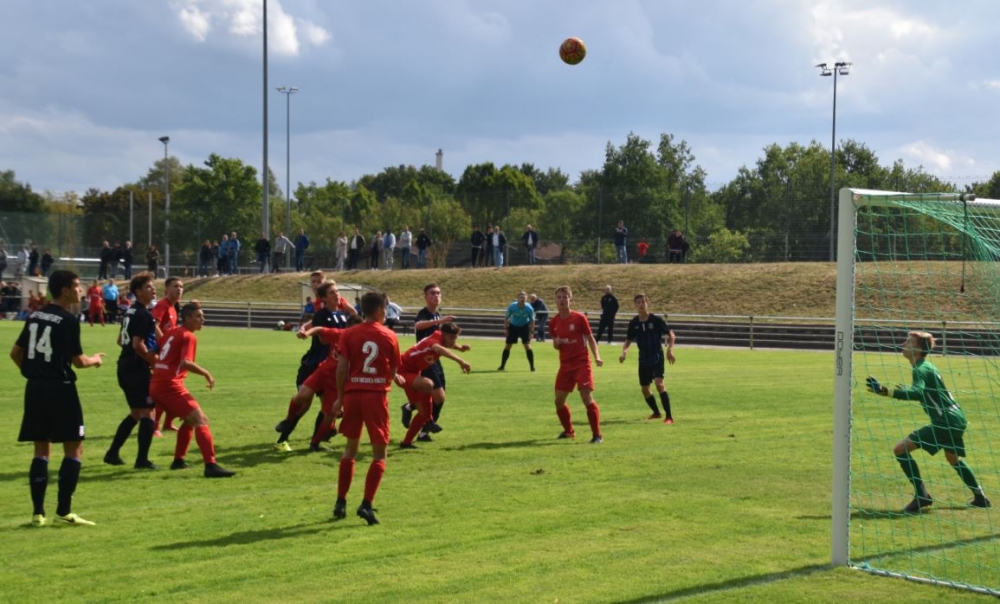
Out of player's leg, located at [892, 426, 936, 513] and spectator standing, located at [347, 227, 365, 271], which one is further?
spectator standing, located at [347, 227, 365, 271]

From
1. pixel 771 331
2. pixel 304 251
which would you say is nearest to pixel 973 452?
pixel 771 331

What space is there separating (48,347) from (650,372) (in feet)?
30.8

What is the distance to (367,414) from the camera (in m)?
8.74

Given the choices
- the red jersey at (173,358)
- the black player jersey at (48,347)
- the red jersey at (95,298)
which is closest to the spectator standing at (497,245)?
the red jersey at (95,298)

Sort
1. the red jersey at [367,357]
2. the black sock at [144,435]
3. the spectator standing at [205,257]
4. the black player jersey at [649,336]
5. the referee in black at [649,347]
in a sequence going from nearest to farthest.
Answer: the red jersey at [367,357]
the black sock at [144,435]
the referee in black at [649,347]
the black player jersey at [649,336]
the spectator standing at [205,257]

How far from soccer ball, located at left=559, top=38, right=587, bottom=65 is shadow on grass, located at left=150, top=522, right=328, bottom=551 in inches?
589

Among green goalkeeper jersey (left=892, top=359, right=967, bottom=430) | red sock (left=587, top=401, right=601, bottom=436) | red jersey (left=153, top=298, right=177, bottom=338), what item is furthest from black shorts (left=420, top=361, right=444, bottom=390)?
green goalkeeper jersey (left=892, top=359, right=967, bottom=430)

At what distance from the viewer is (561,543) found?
814 cm

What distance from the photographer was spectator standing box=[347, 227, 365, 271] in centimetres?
5200

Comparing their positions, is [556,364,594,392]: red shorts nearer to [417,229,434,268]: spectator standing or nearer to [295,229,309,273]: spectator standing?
[417,229,434,268]: spectator standing

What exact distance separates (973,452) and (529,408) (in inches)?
262

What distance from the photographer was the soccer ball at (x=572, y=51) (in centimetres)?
2177

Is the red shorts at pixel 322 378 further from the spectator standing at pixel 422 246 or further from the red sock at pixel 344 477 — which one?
the spectator standing at pixel 422 246

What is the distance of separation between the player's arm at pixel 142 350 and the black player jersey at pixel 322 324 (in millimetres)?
2091
